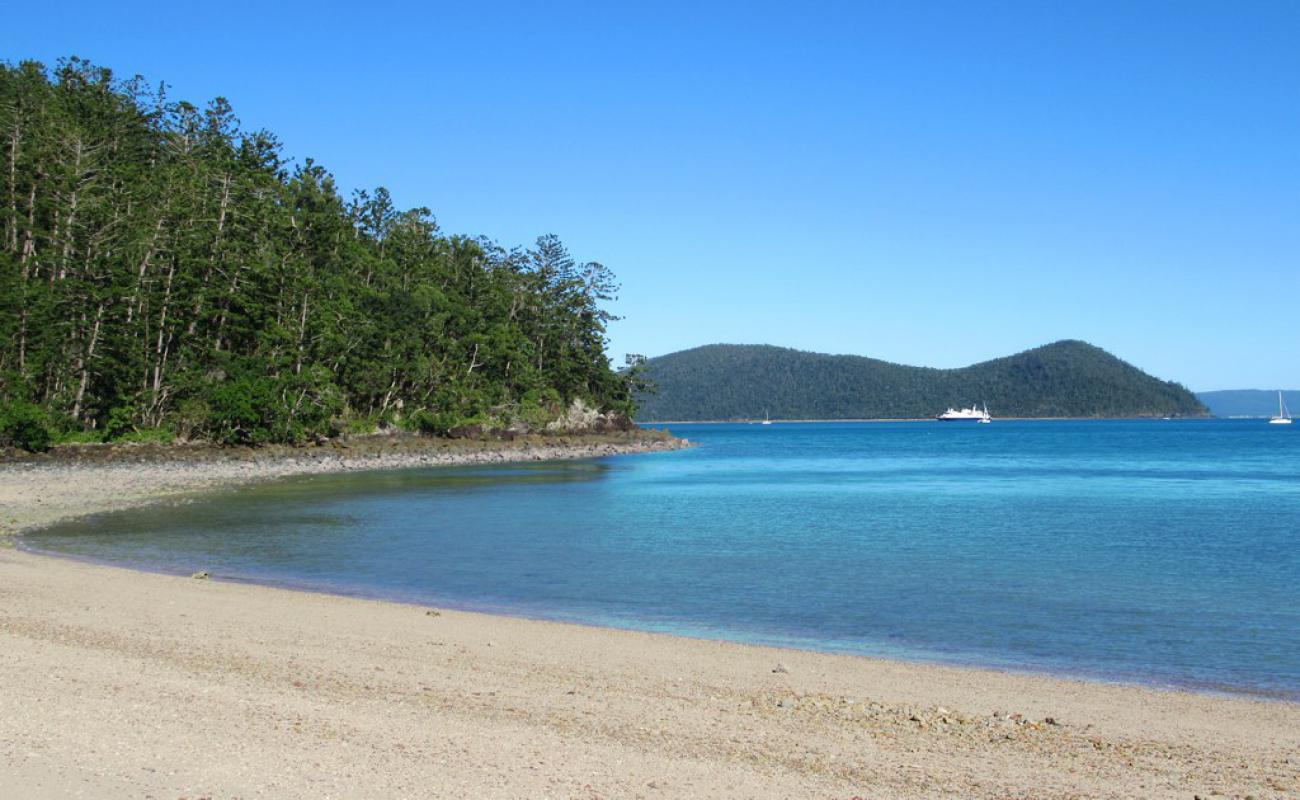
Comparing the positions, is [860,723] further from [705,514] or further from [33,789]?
[705,514]

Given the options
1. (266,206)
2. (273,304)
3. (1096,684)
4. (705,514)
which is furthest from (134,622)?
(266,206)

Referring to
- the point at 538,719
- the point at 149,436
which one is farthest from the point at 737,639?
the point at 149,436

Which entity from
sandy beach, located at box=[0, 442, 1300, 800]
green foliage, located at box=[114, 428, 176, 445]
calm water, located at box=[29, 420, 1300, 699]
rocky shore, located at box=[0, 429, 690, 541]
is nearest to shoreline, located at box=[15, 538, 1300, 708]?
calm water, located at box=[29, 420, 1300, 699]

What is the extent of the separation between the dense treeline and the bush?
0.43ft

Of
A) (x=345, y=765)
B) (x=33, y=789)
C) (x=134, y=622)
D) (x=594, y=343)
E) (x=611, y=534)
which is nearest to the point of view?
(x=33, y=789)

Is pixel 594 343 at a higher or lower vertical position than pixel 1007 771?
higher

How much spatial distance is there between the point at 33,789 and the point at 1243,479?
54851mm

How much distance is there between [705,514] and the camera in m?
31.5

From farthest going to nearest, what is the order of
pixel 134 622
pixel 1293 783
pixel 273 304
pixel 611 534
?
pixel 273 304 → pixel 611 534 → pixel 134 622 → pixel 1293 783

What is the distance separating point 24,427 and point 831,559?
36.6 m

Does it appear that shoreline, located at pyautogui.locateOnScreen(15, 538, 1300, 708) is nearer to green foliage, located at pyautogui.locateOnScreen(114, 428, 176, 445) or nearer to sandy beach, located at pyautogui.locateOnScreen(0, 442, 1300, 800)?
sandy beach, located at pyautogui.locateOnScreen(0, 442, 1300, 800)

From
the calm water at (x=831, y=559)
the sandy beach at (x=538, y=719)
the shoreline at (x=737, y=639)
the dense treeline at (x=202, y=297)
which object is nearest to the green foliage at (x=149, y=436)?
the dense treeline at (x=202, y=297)

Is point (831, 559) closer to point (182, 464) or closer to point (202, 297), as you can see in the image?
point (182, 464)

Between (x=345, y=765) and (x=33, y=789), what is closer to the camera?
(x=33, y=789)
